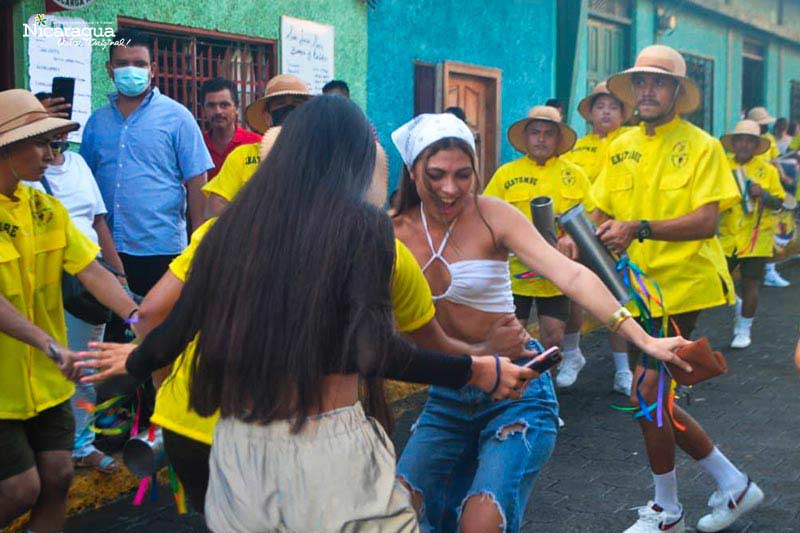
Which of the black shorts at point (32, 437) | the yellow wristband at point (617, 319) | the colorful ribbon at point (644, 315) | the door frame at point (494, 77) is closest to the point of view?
the yellow wristband at point (617, 319)

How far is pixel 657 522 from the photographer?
471cm

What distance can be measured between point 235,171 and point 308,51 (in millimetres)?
4448

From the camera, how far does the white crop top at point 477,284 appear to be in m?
3.56

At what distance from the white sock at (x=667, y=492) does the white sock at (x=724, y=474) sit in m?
0.25

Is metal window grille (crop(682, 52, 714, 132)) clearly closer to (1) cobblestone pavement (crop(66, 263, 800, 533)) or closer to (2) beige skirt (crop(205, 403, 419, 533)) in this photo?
(1) cobblestone pavement (crop(66, 263, 800, 533))

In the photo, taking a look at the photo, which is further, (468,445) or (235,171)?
(235,171)

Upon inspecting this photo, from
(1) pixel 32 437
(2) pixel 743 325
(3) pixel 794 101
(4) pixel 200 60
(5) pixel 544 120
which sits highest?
(3) pixel 794 101

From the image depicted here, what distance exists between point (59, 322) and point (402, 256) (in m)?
1.80

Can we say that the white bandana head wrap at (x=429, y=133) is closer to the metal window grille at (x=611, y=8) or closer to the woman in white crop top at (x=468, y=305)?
the woman in white crop top at (x=468, y=305)

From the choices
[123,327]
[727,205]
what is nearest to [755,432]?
[727,205]

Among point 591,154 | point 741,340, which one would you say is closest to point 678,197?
point 591,154

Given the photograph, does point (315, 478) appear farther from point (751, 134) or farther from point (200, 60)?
point (751, 134)

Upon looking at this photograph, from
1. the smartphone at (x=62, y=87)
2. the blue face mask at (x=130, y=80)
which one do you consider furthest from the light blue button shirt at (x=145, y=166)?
the smartphone at (x=62, y=87)

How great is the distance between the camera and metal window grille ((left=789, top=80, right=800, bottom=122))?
26197 millimetres
